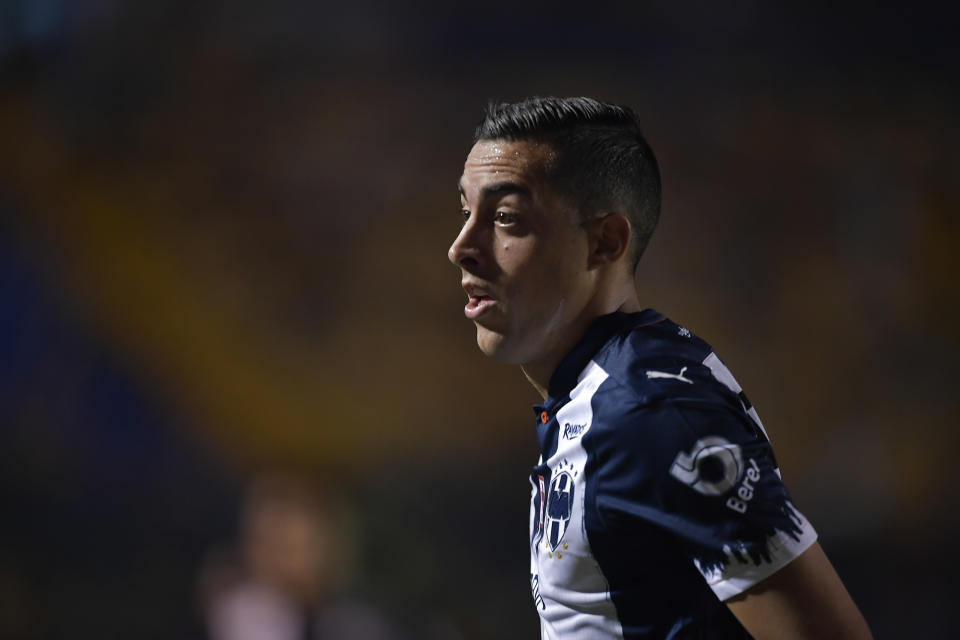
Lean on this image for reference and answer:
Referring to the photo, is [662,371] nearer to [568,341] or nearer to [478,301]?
[568,341]

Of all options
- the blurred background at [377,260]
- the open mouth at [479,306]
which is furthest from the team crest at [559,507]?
the blurred background at [377,260]

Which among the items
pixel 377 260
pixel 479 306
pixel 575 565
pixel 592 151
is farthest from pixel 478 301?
pixel 377 260

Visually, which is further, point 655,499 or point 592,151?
point 592,151

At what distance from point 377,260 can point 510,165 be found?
351 centimetres

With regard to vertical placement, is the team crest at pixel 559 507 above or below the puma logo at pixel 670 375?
below

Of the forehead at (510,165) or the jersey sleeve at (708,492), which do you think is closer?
the jersey sleeve at (708,492)

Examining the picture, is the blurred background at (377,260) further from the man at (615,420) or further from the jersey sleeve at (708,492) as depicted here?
the jersey sleeve at (708,492)

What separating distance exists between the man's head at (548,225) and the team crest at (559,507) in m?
0.22

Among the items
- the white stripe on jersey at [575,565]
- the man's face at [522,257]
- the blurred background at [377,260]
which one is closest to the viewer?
the white stripe on jersey at [575,565]

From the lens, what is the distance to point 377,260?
4.89 m

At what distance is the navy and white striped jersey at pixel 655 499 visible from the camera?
1116 mm

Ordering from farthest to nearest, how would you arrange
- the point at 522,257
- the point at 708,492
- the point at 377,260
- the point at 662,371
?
1. the point at 377,260
2. the point at 522,257
3. the point at 662,371
4. the point at 708,492

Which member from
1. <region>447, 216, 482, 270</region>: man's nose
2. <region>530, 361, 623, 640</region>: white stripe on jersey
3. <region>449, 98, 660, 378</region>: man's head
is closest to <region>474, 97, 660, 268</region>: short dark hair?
<region>449, 98, 660, 378</region>: man's head

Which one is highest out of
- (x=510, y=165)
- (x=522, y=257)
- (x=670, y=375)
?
(x=510, y=165)
